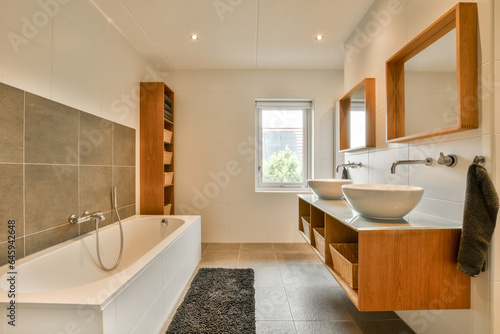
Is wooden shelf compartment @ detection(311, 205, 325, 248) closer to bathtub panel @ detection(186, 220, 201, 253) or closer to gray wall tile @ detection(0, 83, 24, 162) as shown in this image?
bathtub panel @ detection(186, 220, 201, 253)

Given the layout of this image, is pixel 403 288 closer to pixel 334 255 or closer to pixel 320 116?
pixel 334 255

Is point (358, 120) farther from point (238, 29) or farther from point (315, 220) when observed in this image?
point (238, 29)

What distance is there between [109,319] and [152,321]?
469 millimetres

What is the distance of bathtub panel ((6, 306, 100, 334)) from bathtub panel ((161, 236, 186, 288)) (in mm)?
625

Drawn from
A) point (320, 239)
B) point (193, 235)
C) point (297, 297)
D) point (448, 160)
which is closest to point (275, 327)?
point (297, 297)

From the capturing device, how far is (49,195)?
1.45m

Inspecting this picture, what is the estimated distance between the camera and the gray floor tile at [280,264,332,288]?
2012 mm

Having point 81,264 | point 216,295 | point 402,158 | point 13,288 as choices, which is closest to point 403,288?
point 402,158

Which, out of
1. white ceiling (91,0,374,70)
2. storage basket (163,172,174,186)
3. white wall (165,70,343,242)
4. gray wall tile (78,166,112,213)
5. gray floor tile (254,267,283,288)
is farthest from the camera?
white wall (165,70,343,242)

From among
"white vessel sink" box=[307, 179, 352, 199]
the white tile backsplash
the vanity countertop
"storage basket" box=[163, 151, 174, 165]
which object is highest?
"storage basket" box=[163, 151, 174, 165]

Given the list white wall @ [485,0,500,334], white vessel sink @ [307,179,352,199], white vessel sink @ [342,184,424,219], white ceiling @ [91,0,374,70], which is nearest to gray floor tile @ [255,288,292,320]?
white vessel sink @ [307,179,352,199]

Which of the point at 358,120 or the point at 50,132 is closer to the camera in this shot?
the point at 50,132

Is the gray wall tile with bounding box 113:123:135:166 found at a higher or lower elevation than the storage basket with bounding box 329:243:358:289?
higher

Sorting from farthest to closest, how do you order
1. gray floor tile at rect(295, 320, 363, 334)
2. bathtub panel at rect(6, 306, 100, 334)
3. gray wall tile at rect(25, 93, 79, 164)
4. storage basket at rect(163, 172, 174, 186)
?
storage basket at rect(163, 172, 174, 186) → gray floor tile at rect(295, 320, 363, 334) → gray wall tile at rect(25, 93, 79, 164) → bathtub panel at rect(6, 306, 100, 334)
